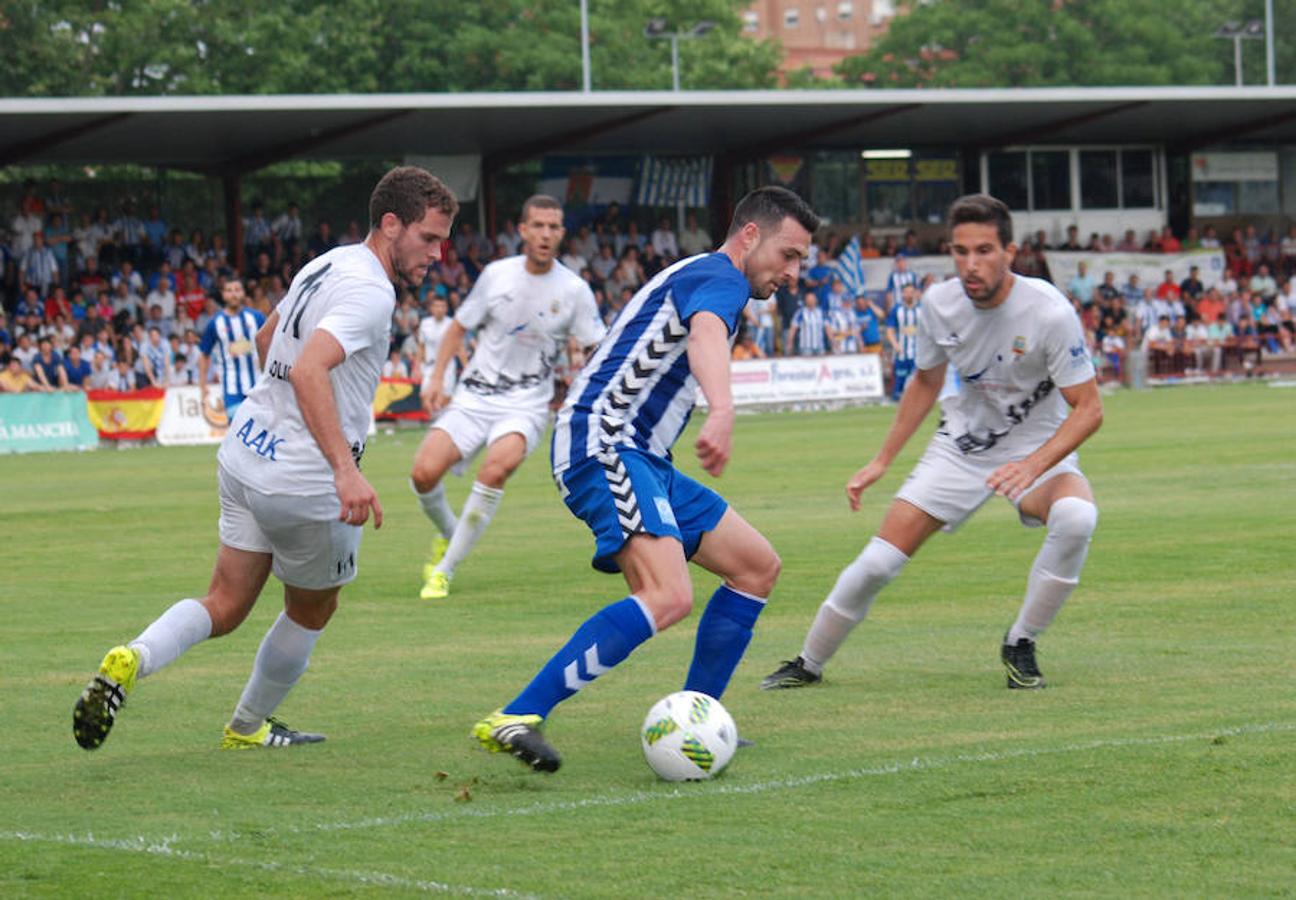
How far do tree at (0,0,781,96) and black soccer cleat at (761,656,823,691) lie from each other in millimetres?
57710

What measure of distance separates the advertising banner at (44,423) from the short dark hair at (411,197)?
2349cm

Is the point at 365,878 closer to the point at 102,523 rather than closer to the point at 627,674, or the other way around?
the point at 627,674

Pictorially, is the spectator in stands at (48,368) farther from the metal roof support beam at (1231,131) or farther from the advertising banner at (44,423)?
the metal roof support beam at (1231,131)

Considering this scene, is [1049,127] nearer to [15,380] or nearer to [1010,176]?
[1010,176]

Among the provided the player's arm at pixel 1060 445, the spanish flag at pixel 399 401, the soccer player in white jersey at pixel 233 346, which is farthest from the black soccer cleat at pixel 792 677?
the spanish flag at pixel 399 401

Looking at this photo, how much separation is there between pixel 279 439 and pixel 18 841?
173cm

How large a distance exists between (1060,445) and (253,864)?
13.2 ft

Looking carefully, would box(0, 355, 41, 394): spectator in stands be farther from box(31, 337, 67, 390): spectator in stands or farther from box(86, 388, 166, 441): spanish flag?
box(86, 388, 166, 441): spanish flag

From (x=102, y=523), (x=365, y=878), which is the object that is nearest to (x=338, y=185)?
(x=102, y=523)

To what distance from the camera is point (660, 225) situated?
43812mm

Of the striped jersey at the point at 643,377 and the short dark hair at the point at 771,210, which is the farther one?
the short dark hair at the point at 771,210

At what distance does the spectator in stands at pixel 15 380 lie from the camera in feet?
99.9

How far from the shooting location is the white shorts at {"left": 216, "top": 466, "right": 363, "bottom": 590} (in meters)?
6.82

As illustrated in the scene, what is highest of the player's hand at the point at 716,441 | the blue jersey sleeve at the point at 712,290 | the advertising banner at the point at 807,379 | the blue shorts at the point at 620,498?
the blue jersey sleeve at the point at 712,290
